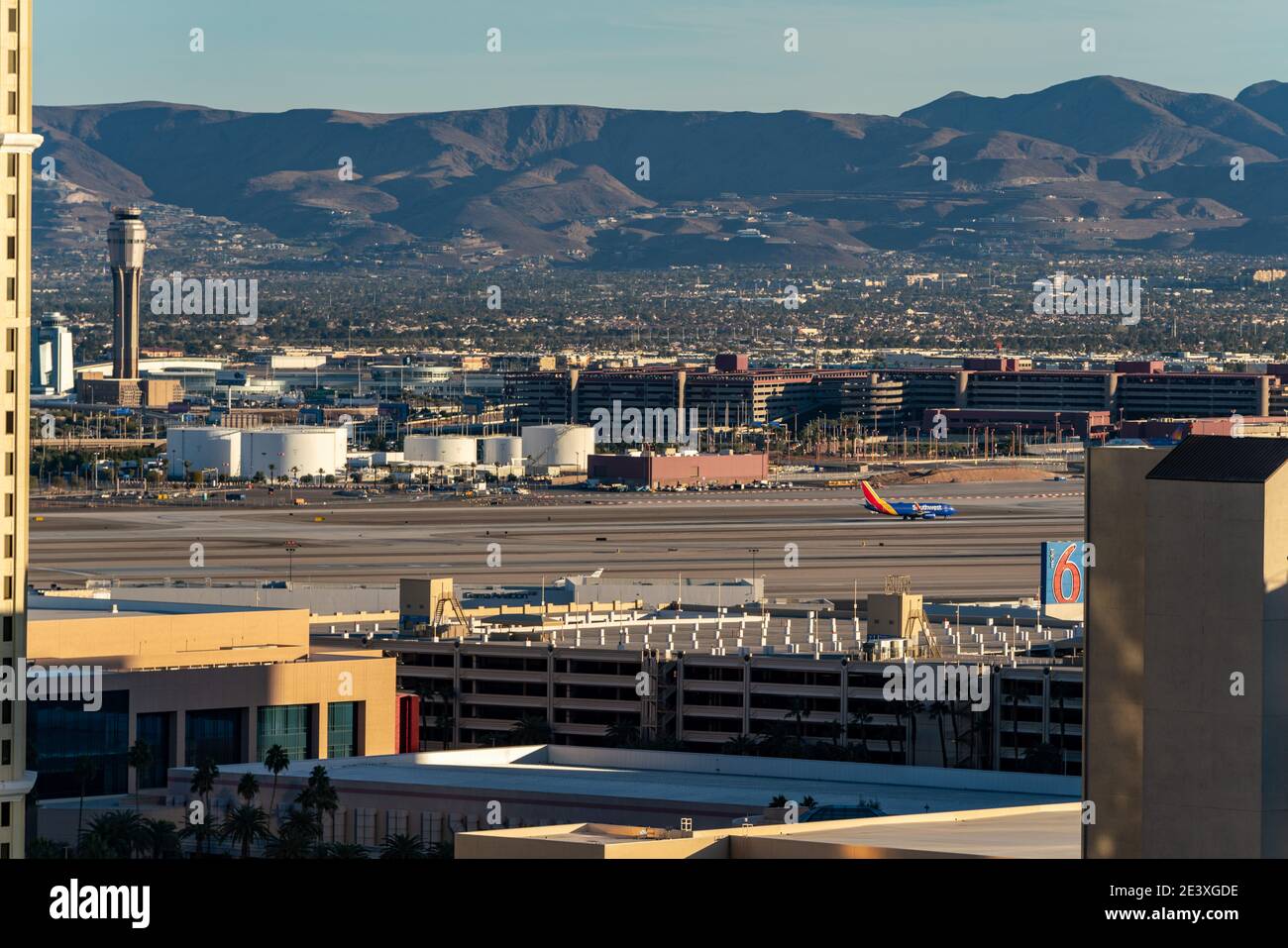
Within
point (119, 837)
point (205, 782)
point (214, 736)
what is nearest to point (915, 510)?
point (214, 736)

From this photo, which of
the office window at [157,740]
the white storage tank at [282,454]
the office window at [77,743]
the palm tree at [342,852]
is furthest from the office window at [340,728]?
the white storage tank at [282,454]

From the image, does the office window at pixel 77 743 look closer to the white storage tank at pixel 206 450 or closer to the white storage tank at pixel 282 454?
the white storage tank at pixel 282 454

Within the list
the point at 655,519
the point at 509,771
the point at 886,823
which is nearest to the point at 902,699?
the point at 509,771

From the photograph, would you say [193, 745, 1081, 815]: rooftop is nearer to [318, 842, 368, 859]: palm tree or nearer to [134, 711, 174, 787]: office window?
[134, 711, 174, 787]: office window

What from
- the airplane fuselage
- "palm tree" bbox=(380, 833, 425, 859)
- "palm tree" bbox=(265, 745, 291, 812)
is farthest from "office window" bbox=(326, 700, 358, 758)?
the airplane fuselage
